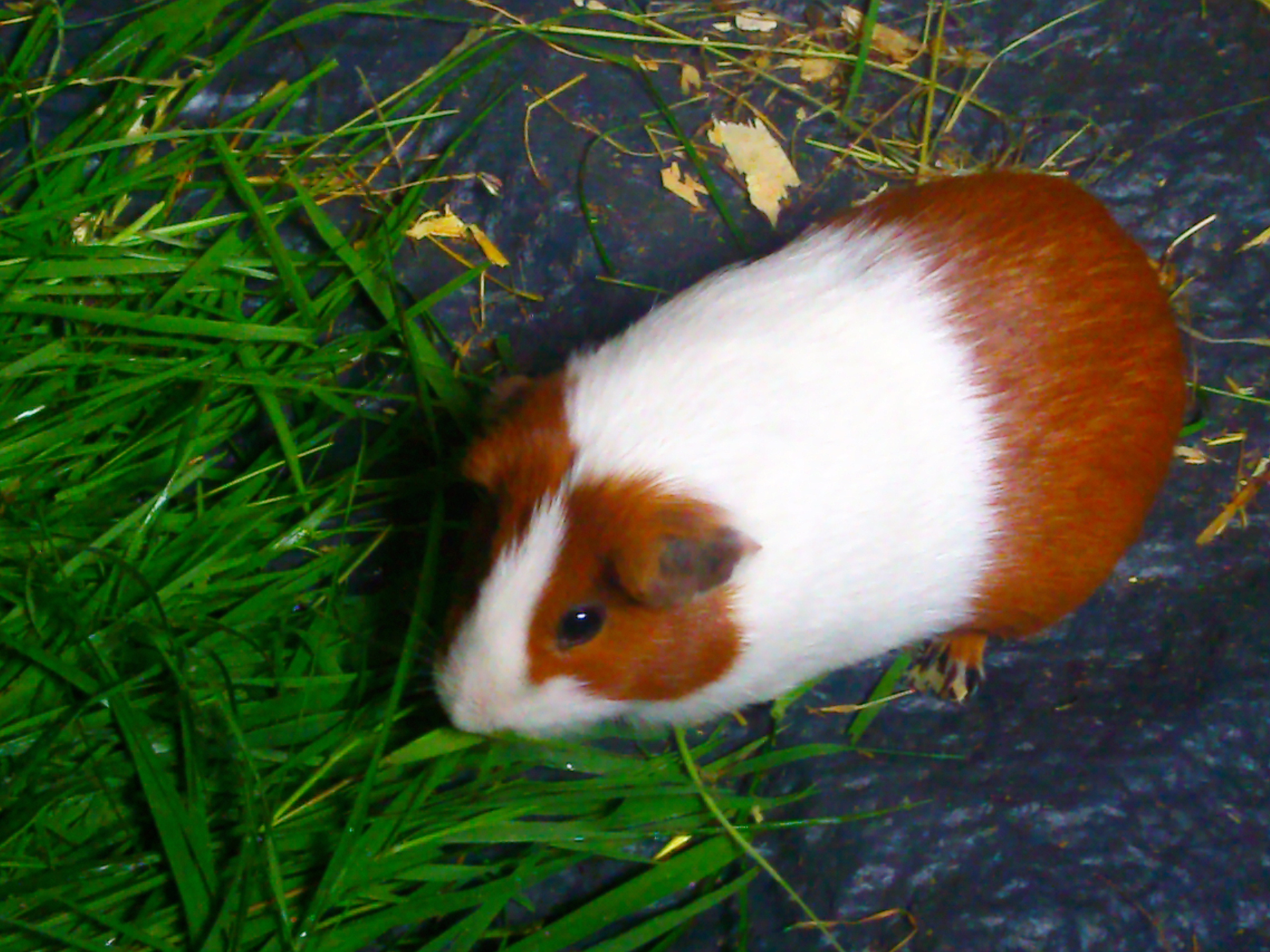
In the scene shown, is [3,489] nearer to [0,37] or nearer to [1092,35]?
[0,37]

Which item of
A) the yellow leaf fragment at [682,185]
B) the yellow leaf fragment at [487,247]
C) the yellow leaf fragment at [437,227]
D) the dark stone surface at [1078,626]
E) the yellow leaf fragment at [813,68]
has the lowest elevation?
the dark stone surface at [1078,626]

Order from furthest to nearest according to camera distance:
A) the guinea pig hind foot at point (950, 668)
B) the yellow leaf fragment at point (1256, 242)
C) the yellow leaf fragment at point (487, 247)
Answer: the yellow leaf fragment at point (1256, 242) → the yellow leaf fragment at point (487, 247) → the guinea pig hind foot at point (950, 668)

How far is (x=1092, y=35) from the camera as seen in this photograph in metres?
3.22

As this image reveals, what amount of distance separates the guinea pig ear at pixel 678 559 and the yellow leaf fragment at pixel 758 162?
4.57 feet

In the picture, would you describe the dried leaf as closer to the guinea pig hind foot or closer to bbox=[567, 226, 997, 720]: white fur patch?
bbox=[567, 226, 997, 720]: white fur patch

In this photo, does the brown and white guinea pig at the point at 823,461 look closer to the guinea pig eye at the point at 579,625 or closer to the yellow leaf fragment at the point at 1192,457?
the guinea pig eye at the point at 579,625

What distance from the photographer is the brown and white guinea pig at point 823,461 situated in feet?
6.37

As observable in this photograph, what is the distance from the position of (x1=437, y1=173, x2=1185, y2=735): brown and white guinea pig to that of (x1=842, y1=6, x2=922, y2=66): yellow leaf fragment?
3.02 ft

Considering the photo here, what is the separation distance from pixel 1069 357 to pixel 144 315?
2.05 meters

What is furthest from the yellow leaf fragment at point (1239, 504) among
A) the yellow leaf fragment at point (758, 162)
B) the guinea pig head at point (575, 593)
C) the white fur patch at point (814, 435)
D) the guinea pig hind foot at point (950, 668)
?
the guinea pig head at point (575, 593)

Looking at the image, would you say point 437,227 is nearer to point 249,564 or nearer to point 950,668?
point 249,564

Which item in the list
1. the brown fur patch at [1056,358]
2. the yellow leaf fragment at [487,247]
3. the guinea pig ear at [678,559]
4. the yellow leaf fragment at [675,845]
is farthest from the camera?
the yellow leaf fragment at [487,247]

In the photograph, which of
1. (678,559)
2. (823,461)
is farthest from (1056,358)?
(678,559)

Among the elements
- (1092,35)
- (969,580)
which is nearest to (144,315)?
(969,580)
